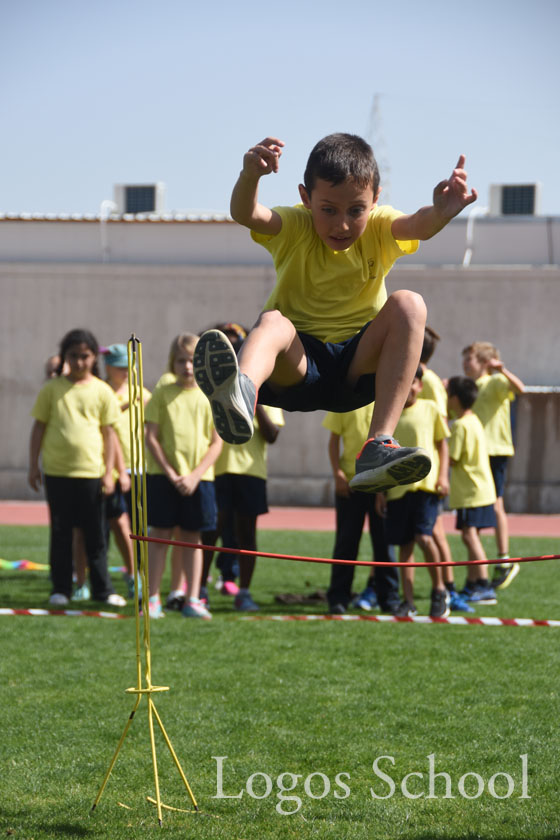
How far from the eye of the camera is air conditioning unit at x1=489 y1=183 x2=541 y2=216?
24.0 meters

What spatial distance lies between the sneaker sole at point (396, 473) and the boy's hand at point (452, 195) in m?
0.92

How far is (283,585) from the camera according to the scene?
988cm

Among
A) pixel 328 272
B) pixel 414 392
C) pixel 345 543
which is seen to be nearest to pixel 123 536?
pixel 345 543

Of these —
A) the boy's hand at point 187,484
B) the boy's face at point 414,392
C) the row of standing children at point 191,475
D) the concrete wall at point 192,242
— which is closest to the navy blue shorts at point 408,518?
the boy's face at point 414,392

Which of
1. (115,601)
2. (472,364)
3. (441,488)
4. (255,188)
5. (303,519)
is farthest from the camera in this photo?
(303,519)

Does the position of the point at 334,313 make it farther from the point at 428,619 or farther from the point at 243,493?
the point at 243,493

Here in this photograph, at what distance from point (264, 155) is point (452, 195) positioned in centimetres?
72

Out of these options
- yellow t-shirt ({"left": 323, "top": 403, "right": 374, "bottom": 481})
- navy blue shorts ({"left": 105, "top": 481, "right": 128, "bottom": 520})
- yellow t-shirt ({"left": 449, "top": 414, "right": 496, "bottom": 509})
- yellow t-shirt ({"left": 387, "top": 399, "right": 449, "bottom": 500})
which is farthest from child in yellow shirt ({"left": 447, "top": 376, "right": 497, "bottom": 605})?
navy blue shorts ({"left": 105, "top": 481, "right": 128, "bottom": 520})

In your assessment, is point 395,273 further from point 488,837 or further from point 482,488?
point 488,837

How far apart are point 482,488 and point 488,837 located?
510cm

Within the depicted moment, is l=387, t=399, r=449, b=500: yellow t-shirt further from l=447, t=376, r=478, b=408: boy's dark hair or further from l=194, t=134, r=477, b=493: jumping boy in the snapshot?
l=194, t=134, r=477, b=493: jumping boy

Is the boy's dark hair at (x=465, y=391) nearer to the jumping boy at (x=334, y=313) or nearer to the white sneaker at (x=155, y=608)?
the white sneaker at (x=155, y=608)

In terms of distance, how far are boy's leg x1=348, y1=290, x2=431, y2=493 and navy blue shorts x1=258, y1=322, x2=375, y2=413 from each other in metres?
0.10

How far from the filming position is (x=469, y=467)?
29.1ft
